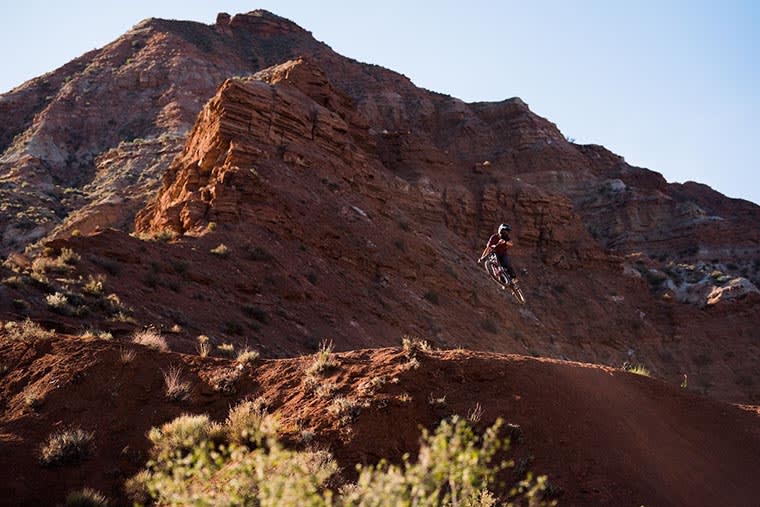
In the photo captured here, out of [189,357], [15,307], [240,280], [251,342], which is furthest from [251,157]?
[189,357]

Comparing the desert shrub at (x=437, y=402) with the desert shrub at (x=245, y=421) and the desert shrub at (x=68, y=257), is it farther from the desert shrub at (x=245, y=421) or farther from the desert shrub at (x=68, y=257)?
the desert shrub at (x=68, y=257)

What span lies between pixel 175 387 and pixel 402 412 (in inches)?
132

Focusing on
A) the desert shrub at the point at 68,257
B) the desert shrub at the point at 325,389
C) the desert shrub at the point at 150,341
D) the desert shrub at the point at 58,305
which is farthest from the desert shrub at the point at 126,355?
the desert shrub at the point at 68,257

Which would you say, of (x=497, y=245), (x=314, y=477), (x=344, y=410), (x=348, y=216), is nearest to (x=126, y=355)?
(x=344, y=410)

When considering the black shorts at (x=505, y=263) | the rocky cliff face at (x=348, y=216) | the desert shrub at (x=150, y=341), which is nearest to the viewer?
the desert shrub at (x=150, y=341)

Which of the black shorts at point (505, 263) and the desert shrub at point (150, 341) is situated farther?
the black shorts at point (505, 263)

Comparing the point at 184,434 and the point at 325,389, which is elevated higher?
the point at 325,389

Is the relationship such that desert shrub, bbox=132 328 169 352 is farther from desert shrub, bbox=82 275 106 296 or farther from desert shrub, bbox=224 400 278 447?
desert shrub, bbox=82 275 106 296

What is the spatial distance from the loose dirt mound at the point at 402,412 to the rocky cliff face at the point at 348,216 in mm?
3840

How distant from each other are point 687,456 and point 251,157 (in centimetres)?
2003

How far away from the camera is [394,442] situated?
831 cm

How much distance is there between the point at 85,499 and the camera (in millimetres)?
7211

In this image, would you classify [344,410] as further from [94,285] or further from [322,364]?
[94,285]

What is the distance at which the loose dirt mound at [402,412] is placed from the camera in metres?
8.10
